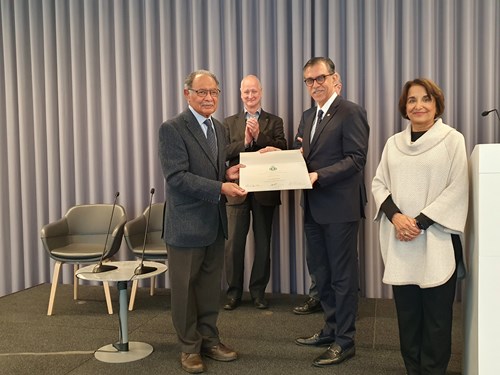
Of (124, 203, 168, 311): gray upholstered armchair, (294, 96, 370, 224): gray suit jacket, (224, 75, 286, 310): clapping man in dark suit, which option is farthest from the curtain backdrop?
(294, 96, 370, 224): gray suit jacket

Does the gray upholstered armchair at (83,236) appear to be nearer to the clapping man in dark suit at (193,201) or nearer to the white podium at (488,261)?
the clapping man in dark suit at (193,201)

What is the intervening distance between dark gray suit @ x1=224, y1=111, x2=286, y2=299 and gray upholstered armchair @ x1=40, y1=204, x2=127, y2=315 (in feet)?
3.42

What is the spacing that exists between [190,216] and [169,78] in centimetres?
261

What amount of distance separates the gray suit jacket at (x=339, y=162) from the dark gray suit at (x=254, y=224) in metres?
1.31

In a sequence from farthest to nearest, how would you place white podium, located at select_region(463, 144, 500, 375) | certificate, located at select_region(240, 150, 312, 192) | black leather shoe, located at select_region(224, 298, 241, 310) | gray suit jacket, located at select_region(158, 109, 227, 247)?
black leather shoe, located at select_region(224, 298, 241, 310) < certificate, located at select_region(240, 150, 312, 192) < gray suit jacket, located at select_region(158, 109, 227, 247) < white podium, located at select_region(463, 144, 500, 375)

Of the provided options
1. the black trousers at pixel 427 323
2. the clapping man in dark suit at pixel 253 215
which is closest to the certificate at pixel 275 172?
the black trousers at pixel 427 323

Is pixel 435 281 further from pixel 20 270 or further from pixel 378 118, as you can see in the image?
pixel 20 270

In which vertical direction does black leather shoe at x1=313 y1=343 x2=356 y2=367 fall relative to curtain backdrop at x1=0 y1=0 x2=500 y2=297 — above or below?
below

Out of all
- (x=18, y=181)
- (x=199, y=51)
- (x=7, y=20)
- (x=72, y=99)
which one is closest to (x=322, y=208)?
(x=199, y=51)

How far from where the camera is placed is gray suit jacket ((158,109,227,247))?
3.05 m

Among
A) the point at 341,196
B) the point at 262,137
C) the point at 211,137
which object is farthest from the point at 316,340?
the point at 262,137

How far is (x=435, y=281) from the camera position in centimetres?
253

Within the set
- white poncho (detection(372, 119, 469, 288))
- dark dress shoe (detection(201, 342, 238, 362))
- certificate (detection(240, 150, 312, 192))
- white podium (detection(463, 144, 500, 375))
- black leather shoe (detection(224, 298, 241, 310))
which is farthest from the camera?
black leather shoe (detection(224, 298, 241, 310))

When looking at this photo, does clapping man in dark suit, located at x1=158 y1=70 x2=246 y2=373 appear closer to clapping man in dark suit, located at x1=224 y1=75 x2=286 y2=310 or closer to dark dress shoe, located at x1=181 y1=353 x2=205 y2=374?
dark dress shoe, located at x1=181 y1=353 x2=205 y2=374
